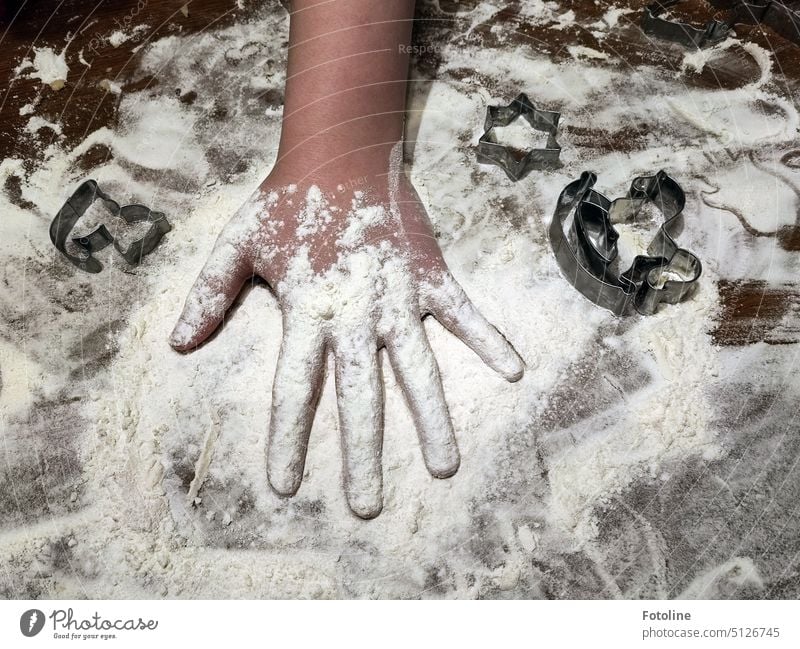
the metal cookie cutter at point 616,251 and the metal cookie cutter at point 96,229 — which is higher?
the metal cookie cutter at point 96,229

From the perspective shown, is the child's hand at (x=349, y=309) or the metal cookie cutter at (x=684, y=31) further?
the metal cookie cutter at (x=684, y=31)

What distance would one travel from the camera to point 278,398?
0.85 meters

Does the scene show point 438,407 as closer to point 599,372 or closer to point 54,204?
point 599,372

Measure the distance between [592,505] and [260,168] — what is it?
71 cm

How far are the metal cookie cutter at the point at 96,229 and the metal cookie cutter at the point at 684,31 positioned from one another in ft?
3.01

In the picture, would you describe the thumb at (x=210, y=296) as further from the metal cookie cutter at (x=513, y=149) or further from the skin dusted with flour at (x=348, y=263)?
the metal cookie cutter at (x=513, y=149)

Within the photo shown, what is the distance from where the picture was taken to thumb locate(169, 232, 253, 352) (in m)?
0.92

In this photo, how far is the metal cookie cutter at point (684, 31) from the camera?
1227 mm

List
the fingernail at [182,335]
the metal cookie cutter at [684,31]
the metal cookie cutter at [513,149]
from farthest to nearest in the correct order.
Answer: the metal cookie cutter at [684,31]
the metal cookie cutter at [513,149]
the fingernail at [182,335]

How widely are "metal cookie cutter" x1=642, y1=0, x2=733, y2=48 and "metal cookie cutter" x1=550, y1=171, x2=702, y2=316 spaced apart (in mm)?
371

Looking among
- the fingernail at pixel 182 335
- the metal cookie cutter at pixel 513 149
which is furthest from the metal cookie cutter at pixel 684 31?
the fingernail at pixel 182 335

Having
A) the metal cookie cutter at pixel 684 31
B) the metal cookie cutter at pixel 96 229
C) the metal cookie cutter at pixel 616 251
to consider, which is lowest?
Result: the metal cookie cutter at pixel 616 251

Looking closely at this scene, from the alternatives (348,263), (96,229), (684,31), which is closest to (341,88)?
(348,263)
